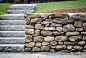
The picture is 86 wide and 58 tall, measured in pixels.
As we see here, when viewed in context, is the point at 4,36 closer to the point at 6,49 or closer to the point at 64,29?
the point at 6,49

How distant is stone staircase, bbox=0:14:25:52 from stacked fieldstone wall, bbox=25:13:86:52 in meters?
0.40

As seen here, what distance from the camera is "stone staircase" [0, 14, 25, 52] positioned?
10.5ft

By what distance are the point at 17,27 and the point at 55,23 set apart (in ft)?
5.69

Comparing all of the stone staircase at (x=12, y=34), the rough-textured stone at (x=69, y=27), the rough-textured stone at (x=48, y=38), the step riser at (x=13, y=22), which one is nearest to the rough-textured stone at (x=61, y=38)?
the rough-textured stone at (x=48, y=38)

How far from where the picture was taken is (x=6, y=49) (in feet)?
10.5

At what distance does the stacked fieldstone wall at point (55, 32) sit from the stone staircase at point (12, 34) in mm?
395

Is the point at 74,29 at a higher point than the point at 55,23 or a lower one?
lower

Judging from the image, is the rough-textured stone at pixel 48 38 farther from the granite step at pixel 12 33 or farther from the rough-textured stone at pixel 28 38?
the granite step at pixel 12 33

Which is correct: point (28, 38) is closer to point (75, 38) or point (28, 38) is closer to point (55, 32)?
point (55, 32)

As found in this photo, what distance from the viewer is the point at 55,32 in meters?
3.13

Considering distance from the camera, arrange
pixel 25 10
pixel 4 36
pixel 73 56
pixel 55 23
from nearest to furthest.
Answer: pixel 73 56, pixel 55 23, pixel 4 36, pixel 25 10

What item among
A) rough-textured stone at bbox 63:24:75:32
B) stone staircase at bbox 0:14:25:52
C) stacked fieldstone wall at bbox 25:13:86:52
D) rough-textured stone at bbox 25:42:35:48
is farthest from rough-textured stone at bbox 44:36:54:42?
stone staircase at bbox 0:14:25:52

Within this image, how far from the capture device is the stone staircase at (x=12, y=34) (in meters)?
3.21

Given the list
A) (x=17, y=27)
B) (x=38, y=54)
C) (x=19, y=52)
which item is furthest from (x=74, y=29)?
(x=17, y=27)
